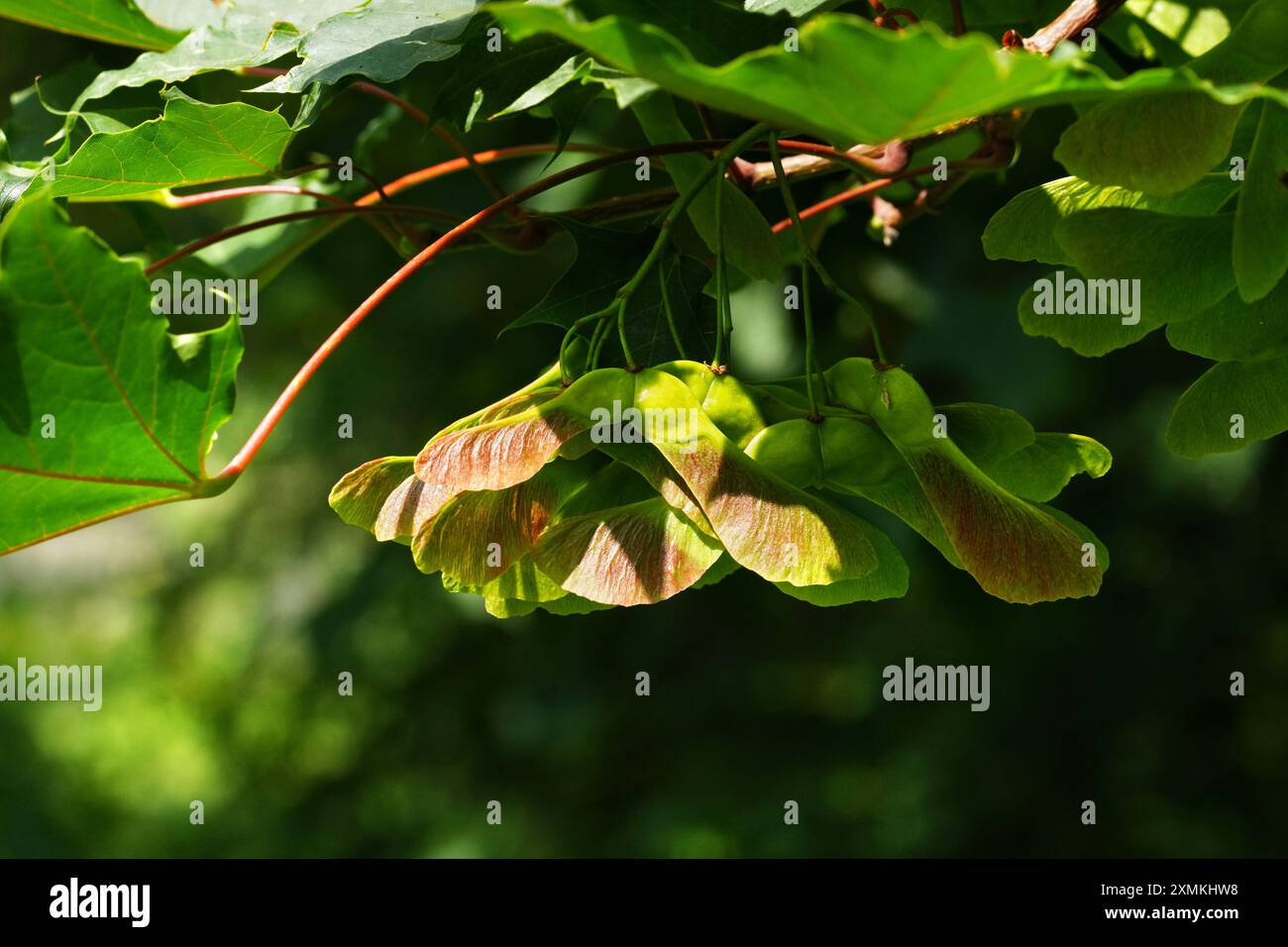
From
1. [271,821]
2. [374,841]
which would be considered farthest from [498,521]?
[271,821]

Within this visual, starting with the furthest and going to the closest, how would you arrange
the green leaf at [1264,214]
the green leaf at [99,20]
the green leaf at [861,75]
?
the green leaf at [99,20] → the green leaf at [1264,214] → the green leaf at [861,75]

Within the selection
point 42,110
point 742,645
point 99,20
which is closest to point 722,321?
point 99,20

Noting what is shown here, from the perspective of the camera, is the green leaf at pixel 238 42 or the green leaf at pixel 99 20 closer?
the green leaf at pixel 238 42

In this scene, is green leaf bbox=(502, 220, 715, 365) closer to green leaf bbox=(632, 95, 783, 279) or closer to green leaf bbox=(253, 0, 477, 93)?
green leaf bbox=(632, 95, 783, 279)

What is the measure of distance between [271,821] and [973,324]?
109 inches

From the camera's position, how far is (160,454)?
0.69 metres

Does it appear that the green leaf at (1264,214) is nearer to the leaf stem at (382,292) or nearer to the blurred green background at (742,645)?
the leaf stem at (382,292)

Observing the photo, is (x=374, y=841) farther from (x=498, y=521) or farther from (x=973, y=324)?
(x=498, y=521)

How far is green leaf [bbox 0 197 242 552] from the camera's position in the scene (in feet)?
1.99

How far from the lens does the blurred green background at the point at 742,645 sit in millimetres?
1676

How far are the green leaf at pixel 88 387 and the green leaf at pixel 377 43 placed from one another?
0.60ft

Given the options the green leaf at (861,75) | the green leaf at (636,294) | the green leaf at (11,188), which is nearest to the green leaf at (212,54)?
the green leaf at (11,188)

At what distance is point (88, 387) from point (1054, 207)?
0.53m

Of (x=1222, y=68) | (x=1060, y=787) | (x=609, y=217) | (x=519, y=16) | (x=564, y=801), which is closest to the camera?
(x=519, y=16)
